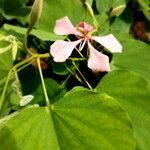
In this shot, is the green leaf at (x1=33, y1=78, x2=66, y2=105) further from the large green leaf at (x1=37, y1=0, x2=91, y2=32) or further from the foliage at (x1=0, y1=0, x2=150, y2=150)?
the large green leaf at (x1=37, y1=0, x2=91, y2=32)

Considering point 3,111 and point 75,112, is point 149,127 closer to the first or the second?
point 75,112

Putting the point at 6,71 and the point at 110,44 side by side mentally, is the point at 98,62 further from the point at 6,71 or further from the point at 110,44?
the point at 6,71

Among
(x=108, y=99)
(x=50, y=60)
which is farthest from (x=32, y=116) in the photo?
(x=50, y=60)

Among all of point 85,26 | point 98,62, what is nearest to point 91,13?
point 85,26

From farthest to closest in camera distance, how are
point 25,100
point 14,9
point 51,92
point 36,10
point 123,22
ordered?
point 123,22, point 14,9, point 51,92, point 25,100, point 36,10

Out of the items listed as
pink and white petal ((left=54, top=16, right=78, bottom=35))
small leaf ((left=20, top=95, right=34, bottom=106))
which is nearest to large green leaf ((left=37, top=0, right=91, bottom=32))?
pink and white petal ((left=54, top=16, right=78, bottom=35))

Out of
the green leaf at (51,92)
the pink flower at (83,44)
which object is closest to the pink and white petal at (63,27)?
the pink flower at (83,44)
